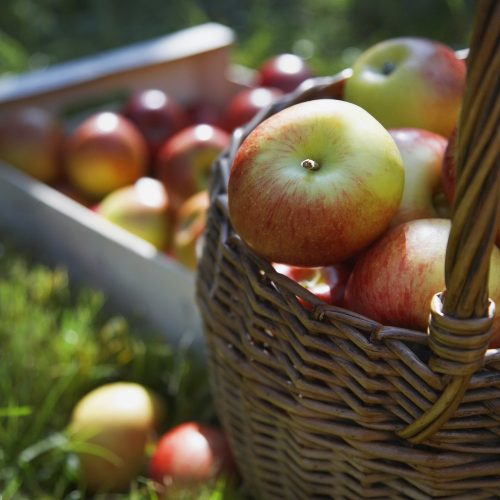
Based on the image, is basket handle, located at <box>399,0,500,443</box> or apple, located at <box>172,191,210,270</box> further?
apple, located at <box>172,191,210,270</box>

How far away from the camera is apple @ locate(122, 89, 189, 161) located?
2.00 meters

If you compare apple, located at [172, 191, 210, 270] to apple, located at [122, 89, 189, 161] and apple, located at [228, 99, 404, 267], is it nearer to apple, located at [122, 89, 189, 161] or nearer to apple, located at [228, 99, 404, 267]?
apple, located at [122, 89, 189, 161]

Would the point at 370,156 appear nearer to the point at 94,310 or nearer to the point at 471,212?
the point at 471,212

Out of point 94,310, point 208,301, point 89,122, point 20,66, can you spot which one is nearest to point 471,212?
point 208,301

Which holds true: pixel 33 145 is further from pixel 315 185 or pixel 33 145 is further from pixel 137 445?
pixel 315 185

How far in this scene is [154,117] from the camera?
2.02 m

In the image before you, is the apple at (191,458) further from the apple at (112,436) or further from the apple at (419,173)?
the apple at (419,173)

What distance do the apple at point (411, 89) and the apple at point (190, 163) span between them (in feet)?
1.94

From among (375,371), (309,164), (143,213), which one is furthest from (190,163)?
(375,371)

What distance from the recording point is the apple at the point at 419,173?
101 cm

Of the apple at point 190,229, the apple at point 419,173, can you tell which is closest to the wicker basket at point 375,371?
the apple at point 419,173

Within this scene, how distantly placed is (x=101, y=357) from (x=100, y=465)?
245mm

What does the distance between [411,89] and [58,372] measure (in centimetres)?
75

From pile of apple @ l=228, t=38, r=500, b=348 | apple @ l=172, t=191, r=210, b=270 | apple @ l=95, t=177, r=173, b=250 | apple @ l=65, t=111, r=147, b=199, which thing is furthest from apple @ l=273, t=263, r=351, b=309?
apple @ l=65, t=111, r=147, b=199
